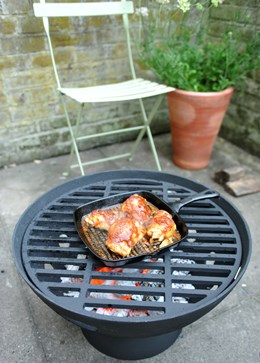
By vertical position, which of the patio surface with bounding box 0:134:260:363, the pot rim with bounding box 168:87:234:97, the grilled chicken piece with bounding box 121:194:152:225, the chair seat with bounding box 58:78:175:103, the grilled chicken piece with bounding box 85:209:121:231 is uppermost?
the chair seat with bounding box 58:78:175:103

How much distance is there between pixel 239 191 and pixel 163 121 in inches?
52.5

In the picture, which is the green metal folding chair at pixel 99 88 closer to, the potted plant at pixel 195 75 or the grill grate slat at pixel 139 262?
the potted plant at pixel 195 75

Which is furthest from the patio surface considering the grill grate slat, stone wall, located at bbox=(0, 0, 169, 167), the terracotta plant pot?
stone wall, located at bbox=(0, 0, 169, 167)

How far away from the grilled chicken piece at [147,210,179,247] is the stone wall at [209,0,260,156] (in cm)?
219

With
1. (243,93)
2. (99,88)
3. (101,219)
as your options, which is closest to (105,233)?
(101,219)

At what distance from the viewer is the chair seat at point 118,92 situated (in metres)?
2.29

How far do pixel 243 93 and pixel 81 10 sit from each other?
166 cm

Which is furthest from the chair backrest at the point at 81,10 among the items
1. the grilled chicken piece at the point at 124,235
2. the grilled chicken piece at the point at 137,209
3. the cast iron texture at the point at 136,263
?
the grilled chicken piece at the point at 124,235

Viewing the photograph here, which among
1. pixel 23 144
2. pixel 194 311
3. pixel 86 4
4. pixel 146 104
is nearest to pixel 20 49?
pixel 86 4

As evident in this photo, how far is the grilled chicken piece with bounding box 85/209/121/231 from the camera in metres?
1.33

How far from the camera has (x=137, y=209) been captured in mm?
1355

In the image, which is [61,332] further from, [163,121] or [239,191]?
[163,121]

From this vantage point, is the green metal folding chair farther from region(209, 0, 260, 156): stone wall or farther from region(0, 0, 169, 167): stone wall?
region(209, 0, 260, 156): stone wall

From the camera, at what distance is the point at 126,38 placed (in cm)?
289
